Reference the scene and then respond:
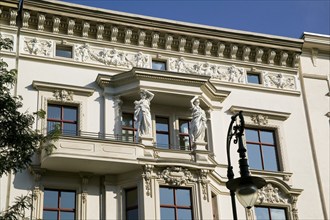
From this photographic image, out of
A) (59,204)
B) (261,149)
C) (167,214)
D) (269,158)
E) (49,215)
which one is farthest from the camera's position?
(261,149)

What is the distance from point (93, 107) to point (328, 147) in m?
11.3

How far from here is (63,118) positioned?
25.7 meters

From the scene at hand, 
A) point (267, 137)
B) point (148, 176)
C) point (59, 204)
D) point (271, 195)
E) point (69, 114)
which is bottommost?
point (59, 204)

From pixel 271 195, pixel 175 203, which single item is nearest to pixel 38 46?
pixel 175 203

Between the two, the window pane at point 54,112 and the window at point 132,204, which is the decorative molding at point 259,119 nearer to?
the window at point 132,204

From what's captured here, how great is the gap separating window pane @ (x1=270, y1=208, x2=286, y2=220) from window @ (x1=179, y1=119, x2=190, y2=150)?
4606 mm

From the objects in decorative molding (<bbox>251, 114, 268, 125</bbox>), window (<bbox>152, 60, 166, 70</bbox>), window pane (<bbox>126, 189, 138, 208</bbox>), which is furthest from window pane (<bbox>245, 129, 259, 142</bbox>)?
window pane (<bbox>126, 189, 138, 208</bbox>)

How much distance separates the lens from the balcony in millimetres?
23594

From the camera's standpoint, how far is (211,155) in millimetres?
26125

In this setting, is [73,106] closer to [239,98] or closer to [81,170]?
[81,170]

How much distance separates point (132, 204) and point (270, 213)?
6.32m

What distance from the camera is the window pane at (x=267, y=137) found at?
28533mm

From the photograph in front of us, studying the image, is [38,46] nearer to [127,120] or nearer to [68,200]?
[127,120]

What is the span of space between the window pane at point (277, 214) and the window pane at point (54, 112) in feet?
32.6
